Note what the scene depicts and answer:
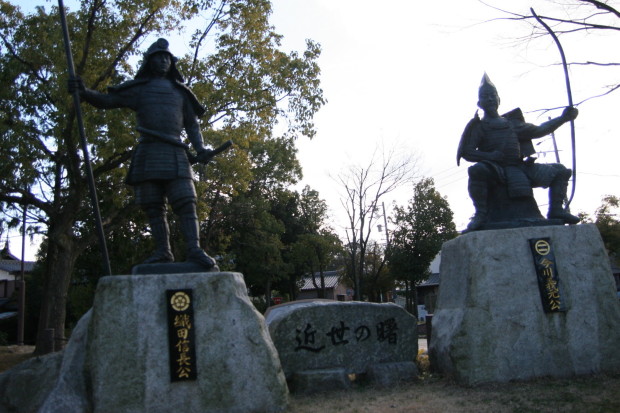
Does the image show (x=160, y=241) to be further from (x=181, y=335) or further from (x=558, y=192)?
(x=558, y=192)

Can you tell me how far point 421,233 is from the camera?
2114 cm

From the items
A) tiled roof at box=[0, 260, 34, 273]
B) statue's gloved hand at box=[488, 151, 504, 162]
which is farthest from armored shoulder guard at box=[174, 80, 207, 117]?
tiled roof at box=[0, 260, 34, 273]

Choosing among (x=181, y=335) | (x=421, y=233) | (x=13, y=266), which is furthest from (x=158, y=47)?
(x=13, y=266)

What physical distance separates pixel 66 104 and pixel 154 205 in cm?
580

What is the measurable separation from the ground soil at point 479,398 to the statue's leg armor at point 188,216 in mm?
1577

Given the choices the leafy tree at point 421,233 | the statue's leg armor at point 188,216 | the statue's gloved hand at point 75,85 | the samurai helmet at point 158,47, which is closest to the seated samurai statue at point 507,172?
the statue's leg armor at point 188,216

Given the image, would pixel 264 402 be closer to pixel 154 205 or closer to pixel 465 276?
pixel 154 205

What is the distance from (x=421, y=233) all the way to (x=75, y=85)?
1753cm

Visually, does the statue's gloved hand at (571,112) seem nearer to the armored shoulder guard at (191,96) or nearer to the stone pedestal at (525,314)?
the stone pedestal at (525,314)

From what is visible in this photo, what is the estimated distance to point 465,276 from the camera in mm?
5836

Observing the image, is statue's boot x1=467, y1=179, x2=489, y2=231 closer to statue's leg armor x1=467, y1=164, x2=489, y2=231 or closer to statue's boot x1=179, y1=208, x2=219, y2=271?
statue's leg armor x1=467, y1=164, x2=489, y2=231

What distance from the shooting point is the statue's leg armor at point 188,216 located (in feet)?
16.3

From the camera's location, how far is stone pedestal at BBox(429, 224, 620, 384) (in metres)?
5.48

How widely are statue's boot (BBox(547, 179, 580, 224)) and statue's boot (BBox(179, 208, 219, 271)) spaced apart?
394 centimetres
